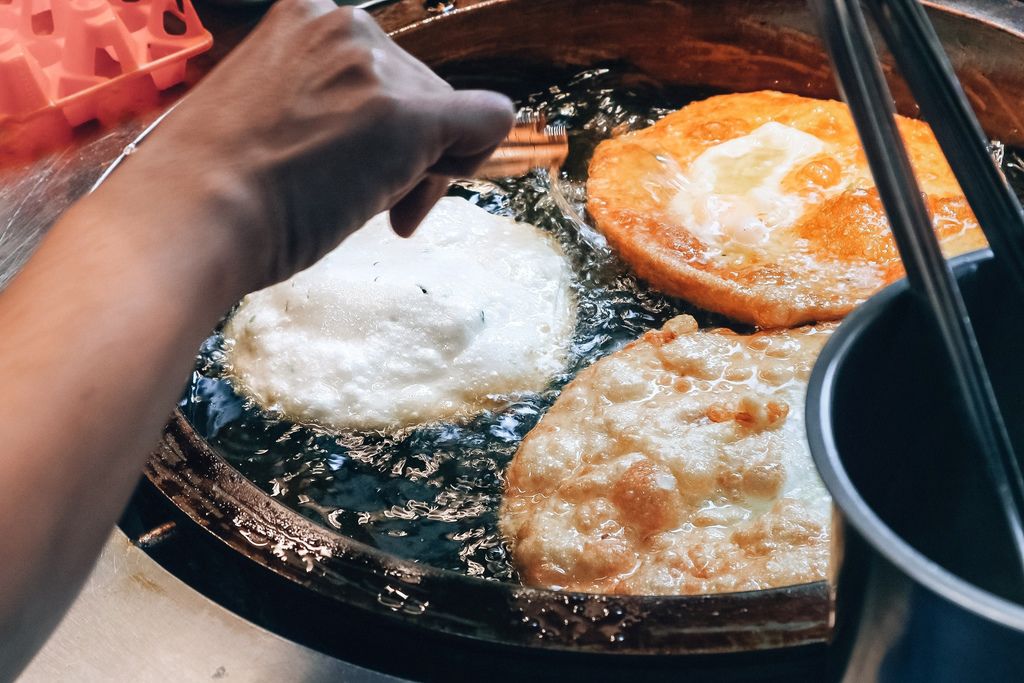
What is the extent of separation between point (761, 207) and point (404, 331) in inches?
40.3

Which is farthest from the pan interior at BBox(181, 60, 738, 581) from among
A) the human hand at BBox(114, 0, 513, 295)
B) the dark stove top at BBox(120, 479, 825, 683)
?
the human hand at BBox(114, 0, 513, 295)

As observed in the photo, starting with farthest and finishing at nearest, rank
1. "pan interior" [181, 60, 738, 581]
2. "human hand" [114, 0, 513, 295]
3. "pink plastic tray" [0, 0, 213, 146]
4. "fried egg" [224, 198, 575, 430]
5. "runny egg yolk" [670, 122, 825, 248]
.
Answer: "pink plastic tray" [0, 0, 213, 146] → "runny egg yolk" [670, 122, 825, 248] → "fried egg" [224, 198, 575, 430] → "pan interior" [181, 60, 738, 581] → "human hand" [114, 0, 513, 295]

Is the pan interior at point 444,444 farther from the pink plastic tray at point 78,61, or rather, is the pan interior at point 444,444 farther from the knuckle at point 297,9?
the pink plastic tray at point 78,61

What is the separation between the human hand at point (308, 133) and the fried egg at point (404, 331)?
2.16ft

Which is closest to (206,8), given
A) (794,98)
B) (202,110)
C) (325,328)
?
(325,328)

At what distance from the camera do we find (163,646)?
4.62 ft

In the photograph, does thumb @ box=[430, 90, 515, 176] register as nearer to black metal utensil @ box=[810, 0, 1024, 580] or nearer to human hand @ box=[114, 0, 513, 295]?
human hand @ box=[114, 0, 513, 295]

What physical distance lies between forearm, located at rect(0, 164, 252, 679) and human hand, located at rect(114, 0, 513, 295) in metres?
0.06

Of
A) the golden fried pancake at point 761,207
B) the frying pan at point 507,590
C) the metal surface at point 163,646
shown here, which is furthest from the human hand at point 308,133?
the golden fried pancake at point 761,207

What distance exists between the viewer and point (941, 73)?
832 mm

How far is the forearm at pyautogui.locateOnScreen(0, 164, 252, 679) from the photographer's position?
917mm

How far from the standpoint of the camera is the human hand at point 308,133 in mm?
1183

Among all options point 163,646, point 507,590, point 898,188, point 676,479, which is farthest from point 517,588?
point 898,188

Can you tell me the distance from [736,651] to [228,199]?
0.89 metres
